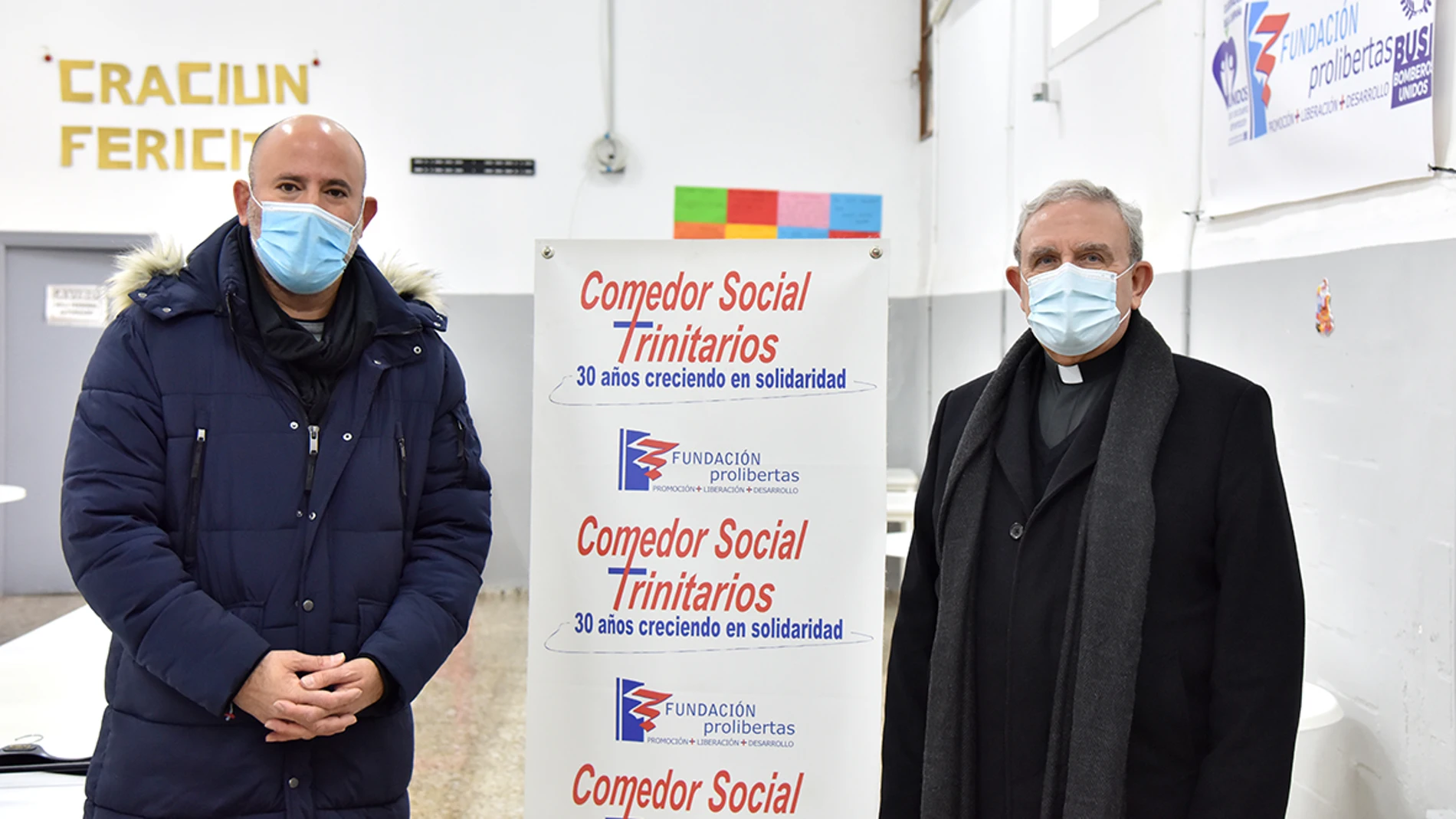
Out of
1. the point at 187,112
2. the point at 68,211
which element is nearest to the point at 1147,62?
the point at 187,112

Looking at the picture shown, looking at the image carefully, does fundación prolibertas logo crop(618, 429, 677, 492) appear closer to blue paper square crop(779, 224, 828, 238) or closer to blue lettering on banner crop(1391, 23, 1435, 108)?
blue lettering on banner crop(1391, 23, 1435, 108)

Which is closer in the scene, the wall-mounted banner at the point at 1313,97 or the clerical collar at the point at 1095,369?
the clerical collar at the point at 1095,369

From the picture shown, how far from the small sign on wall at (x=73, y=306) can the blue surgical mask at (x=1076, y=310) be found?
19.7 ft

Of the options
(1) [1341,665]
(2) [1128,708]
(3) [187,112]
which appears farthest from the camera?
(3) [187,112]

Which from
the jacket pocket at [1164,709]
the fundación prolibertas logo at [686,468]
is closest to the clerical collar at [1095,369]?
the jacket pocket at [1164,709]

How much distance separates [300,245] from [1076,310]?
1137 millimetres

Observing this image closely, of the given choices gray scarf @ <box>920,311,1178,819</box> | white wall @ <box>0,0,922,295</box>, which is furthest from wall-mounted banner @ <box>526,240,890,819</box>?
white wall @ <box>0,0,922,295</box>

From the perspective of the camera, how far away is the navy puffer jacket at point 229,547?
1.45 meters

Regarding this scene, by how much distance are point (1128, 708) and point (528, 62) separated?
18.2 feet

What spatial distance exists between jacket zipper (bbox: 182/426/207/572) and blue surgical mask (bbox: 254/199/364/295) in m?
0.27

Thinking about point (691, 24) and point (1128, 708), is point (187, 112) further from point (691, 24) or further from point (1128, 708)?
point (1128, 708)

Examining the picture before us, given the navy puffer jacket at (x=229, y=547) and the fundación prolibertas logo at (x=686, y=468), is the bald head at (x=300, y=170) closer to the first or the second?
the navy puffer jacket at (x=229, y=547)

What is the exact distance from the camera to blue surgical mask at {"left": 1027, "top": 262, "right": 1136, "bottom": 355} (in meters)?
1.55

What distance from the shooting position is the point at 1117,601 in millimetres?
1387
